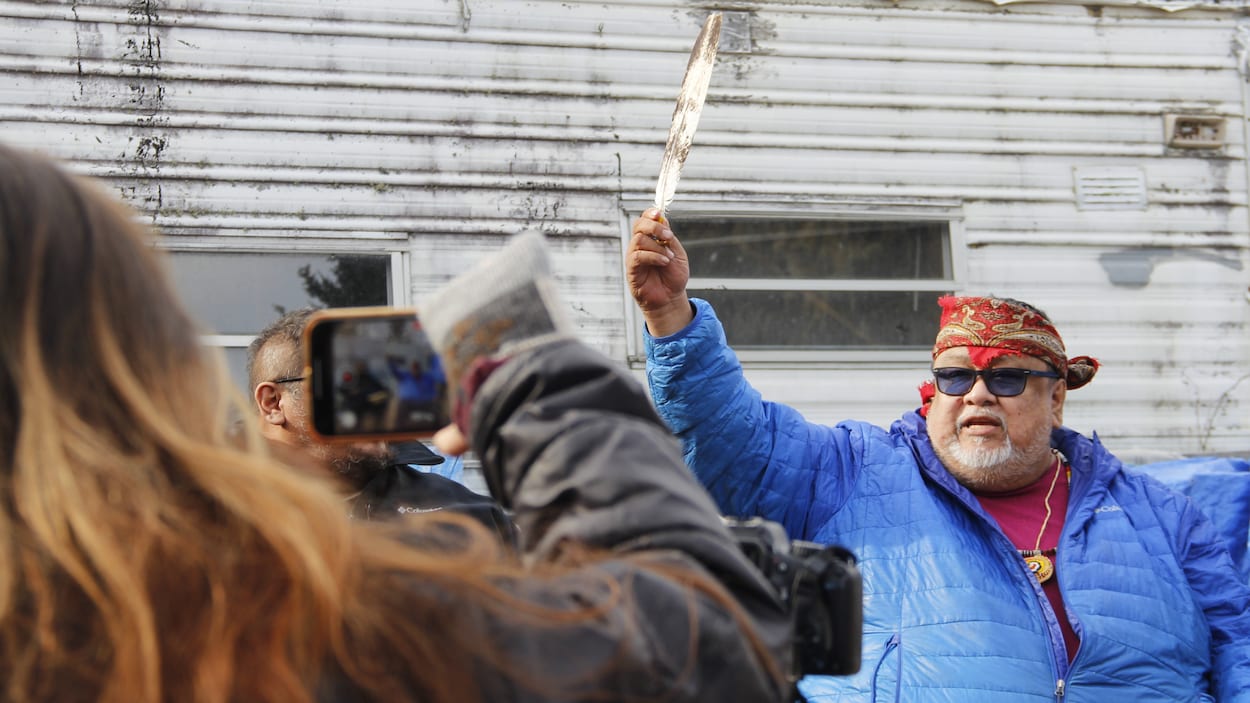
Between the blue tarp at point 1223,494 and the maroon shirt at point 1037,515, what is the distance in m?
0.83

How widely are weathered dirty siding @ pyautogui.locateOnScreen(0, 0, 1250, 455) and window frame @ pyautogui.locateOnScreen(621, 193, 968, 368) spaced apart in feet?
0.07

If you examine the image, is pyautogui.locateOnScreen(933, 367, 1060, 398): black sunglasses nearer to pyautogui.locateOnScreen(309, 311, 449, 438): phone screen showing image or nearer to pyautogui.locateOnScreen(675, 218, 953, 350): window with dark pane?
pyautogui.locateOnScreen(675, 218, 953, 350): window with dark pane

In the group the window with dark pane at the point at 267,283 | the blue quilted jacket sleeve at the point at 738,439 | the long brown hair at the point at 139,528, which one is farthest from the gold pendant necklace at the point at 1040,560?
the window with dark pane at the point at 267,283

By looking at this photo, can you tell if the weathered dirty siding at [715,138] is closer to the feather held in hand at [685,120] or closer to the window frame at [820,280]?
the window frame at [820,280]

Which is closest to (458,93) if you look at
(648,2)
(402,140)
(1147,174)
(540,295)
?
(402,140)

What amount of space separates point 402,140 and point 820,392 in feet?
7.23

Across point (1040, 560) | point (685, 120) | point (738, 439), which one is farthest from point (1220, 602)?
point (685, 120)

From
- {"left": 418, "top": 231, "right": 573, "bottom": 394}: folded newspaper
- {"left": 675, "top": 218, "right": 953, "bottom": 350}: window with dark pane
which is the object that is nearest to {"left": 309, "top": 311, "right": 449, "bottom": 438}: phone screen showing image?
{"left": 418, "top": 231, "right": 573, "bottom": 394}: folded newspaper

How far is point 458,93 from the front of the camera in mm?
5453

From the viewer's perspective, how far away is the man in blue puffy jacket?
309 cm

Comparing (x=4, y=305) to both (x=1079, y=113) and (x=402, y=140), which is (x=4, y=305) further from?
(x=1079, y=113)

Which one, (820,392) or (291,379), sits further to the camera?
(820,392)

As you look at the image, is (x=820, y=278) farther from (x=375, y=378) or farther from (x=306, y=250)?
(x=375, y=378)

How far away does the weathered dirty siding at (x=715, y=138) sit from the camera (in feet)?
16.9
